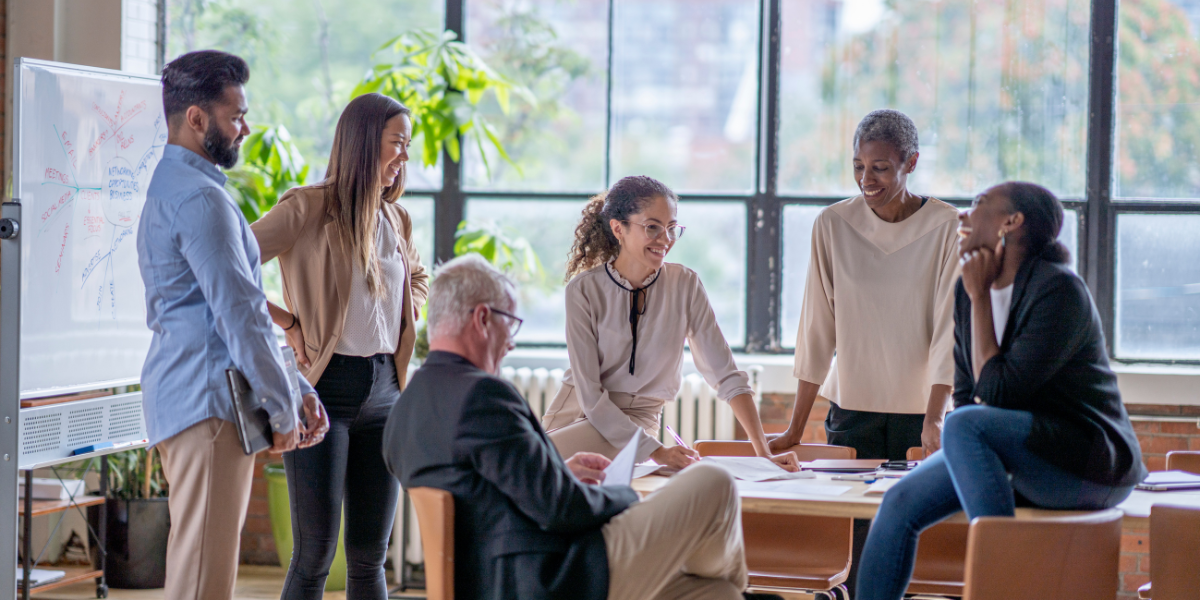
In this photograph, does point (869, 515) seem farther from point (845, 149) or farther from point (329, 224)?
point (845, 149)

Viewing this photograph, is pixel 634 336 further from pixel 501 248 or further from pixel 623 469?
pixel 501 248

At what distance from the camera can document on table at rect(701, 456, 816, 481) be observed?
233 cm

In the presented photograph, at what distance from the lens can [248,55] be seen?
4637 millimetres

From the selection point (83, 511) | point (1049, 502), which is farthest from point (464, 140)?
point (1049, 502)

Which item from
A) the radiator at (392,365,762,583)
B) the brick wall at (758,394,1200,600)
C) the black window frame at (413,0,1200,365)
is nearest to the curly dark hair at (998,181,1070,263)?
the brick wall at (758,394,1200,600)

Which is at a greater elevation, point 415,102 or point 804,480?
point 415,102

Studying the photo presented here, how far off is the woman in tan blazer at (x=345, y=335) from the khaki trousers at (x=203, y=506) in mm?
404

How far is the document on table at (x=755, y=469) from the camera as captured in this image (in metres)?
2.33

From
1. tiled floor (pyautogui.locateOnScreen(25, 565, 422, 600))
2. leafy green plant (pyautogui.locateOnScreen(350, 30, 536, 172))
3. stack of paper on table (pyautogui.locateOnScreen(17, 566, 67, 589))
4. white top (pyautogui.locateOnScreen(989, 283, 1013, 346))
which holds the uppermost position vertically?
leafy green plant (pyautogui.locateOnScreen(350, 30, 536, 172))

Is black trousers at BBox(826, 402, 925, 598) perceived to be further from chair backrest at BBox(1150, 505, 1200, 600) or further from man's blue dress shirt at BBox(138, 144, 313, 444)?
man's blue dress shirt at BBox(138, 144, 313, 444)

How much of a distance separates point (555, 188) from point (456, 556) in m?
2.91

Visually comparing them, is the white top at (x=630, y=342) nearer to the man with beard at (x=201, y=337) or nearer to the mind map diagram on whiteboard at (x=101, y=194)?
the man with beard at (x=201, y=337)

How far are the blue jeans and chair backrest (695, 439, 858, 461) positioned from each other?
677 millimetres

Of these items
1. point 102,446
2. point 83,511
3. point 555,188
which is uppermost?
point 555,188
